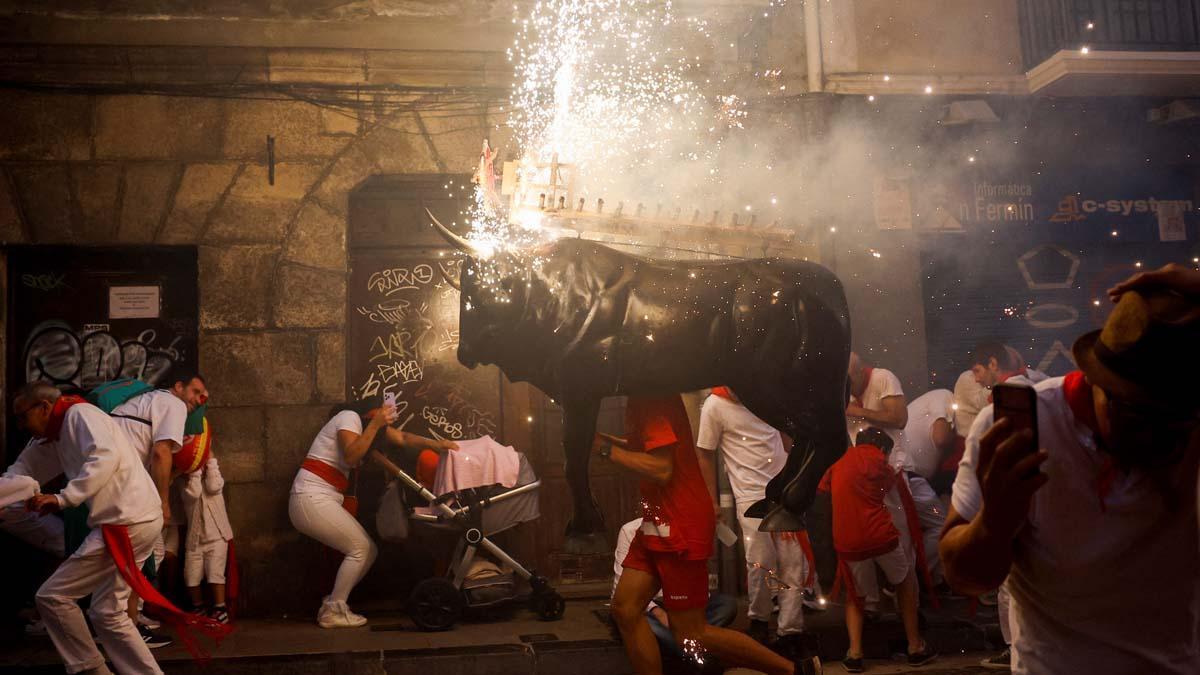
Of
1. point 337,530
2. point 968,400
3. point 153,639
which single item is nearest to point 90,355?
point 153,639

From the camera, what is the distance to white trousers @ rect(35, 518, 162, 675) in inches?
228

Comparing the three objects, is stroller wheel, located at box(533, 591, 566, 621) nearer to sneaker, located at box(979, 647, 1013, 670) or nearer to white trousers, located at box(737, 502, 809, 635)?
white trousers, located at box(737, 502, 809, 635)

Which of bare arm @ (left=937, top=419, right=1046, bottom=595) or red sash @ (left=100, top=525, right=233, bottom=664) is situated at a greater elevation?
bare arm @ (left=937, top=419, right=1046, bottom=595)

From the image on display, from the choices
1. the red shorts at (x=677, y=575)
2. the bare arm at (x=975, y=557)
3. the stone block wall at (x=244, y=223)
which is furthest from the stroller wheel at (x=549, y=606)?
the bare arm at (x=975, y=557)

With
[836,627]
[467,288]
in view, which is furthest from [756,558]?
[467,288]

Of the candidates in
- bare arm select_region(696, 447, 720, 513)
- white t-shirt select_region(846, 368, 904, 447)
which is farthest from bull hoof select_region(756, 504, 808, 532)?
white t-shirt select_region(846, 368, 904, 447)

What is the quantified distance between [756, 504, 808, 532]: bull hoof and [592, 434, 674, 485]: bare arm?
1.51 m

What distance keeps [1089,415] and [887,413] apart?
217 inches

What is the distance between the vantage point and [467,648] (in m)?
7.34

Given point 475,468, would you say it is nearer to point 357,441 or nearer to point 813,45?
point 357,441

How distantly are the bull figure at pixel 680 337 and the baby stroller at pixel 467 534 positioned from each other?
4986 mm

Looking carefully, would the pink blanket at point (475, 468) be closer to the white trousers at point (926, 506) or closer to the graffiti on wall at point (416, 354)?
the graffiti on wall at point (416, 354)

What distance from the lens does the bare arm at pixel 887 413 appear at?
24.8 ft

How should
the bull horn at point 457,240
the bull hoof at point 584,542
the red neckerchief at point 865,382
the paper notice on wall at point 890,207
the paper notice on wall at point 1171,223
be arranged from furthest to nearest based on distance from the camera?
the paper notice on wall at point 1171,223 < the paper notice on wall at point 890,207 < the red neckerchief at point 865,382 < the bull hoof at point 584,542 < the bull horn at point 457,240
